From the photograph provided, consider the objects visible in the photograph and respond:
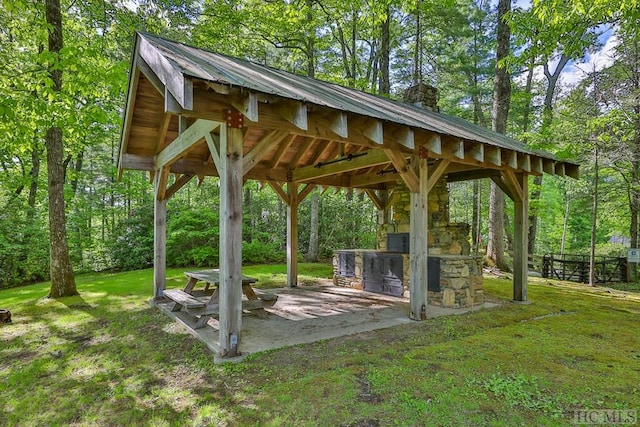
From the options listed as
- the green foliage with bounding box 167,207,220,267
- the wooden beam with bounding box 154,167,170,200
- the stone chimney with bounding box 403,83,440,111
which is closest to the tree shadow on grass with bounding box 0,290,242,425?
the wooden beam with bounding box 154,167,170,200

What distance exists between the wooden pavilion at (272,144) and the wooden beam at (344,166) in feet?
0.08

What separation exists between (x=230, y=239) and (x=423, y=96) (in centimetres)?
691

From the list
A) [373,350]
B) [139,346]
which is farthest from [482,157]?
[139,346]

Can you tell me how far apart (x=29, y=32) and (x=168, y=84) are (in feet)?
22.7

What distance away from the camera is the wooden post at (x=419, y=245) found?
5.18 meters

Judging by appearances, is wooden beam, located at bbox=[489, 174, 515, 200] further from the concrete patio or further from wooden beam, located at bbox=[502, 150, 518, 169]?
the concrete patio

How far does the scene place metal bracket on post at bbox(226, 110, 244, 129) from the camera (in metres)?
3.64

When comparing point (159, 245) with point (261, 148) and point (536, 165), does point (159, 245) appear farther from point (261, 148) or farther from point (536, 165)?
point (536, 165)

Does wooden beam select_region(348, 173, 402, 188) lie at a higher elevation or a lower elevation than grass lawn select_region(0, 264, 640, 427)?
higher

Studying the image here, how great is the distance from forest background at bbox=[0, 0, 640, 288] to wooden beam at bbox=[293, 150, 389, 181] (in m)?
3.19

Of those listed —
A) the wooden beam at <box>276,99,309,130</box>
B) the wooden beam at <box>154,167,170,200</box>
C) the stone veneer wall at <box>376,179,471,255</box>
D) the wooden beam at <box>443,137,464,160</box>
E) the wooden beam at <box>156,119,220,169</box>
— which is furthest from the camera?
the stone veneer wall at <box>376,179,471,255</box>

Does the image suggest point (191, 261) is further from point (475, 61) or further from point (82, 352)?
point (475, 61)

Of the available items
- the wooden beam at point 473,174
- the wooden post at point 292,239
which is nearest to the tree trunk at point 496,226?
the wooden beam at point 473,174

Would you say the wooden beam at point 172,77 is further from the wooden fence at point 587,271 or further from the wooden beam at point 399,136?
the wooden fence at point 587,271
